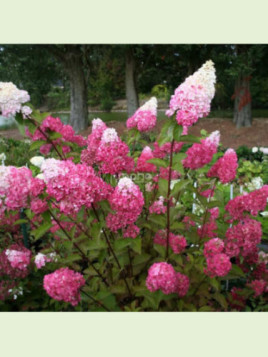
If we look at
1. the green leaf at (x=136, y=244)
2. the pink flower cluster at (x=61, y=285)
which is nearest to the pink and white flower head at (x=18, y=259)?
the pink flower cluster at (x=61, y=285)

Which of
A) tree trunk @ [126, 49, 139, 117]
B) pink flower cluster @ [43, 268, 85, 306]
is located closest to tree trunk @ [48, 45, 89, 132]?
tree trunk @ [126, 49, 139, 117]

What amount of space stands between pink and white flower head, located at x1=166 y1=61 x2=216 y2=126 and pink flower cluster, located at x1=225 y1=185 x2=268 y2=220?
535 mm

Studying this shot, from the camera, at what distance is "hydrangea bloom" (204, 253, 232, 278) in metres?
1.46

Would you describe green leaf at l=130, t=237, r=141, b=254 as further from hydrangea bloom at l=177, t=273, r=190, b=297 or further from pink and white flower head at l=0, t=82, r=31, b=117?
pink and white flower head at l=0, t=82, r=31, b=117

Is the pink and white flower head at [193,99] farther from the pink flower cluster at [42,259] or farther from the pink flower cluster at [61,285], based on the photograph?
the pink flower cluster at [42,259]

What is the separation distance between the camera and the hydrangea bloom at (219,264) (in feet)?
4.78

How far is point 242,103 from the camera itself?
1034 cm

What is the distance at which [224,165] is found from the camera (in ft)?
5.35

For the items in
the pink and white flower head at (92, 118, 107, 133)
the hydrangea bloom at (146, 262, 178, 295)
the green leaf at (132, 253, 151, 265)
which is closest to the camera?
the hydrangea bloom at (146, 262, 178, 295)

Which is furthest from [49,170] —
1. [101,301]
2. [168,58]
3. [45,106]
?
[45,106]

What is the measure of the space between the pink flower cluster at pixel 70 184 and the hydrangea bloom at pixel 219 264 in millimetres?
611

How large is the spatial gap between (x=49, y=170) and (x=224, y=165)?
843mm

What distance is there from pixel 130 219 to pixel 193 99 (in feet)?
1.78

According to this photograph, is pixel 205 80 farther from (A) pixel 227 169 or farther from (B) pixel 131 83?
(B) pixel 131 83
